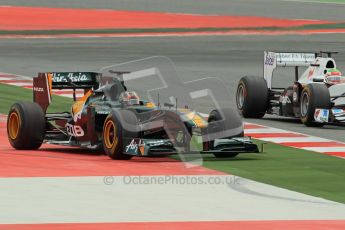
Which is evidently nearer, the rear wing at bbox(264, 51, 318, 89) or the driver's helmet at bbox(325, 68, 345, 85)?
the driver's helmet at bbox(325, 68, 345, 85)

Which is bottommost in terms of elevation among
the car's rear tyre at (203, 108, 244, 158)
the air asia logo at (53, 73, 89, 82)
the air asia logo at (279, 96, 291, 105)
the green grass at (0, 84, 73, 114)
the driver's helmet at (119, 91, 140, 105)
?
the green grass at (0, 84, 73, 114)

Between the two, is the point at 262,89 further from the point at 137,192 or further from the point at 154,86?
the point at 137,192

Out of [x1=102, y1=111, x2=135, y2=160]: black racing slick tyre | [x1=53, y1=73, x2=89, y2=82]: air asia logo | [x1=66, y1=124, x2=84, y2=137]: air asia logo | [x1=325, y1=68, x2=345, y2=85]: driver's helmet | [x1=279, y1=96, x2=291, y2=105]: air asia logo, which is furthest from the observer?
[x1=279, y1=96, x2=291, y2=105]: air asia logo

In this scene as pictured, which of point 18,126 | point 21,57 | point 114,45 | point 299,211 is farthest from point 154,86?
point 299,211

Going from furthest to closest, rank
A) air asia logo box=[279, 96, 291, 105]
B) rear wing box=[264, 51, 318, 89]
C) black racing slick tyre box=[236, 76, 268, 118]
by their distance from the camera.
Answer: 1. rear wing box=[264, 51, 318, 89]
2. black racing slick tyre box=[236, 76, 268, 118]
3. air asia logo box=[279, 96, 291, 105]

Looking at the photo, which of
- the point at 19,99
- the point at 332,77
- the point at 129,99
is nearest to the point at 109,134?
the point at 129,99

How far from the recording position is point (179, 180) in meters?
18.7

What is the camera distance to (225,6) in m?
82.2

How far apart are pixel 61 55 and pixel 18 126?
88.8 feet

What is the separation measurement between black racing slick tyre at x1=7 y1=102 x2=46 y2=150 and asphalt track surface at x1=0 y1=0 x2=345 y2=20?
2018 inches

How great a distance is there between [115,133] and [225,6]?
62.2m

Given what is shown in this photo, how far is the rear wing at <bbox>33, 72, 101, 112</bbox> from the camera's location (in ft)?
78.6

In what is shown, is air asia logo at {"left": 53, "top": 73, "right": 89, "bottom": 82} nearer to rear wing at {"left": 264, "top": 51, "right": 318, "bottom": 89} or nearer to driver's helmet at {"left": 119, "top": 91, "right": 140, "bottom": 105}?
driver's helmet at {"left": 119, "top": 91, "right": 140, "bottom": 105}

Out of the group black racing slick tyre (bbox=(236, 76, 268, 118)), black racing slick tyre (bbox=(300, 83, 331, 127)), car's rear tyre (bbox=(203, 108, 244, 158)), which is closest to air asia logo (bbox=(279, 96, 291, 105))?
black racing slick tyre (bbox=(236, 76, 268, 118))
